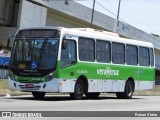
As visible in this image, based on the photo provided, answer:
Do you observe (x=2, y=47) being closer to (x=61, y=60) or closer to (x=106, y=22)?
(x=106, y=22)

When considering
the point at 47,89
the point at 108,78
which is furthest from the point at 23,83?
the point at 108,78

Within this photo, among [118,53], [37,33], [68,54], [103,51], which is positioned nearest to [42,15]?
[118,53]

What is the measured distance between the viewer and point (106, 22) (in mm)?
53969

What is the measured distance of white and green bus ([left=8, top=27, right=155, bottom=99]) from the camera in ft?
71.4

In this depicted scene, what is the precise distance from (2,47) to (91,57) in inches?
710

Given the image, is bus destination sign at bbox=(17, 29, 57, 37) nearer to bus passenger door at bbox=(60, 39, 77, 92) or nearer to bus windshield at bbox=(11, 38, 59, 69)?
bus windshield at bbox=(11, 38, 59, 69)

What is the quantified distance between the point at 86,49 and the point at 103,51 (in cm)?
167

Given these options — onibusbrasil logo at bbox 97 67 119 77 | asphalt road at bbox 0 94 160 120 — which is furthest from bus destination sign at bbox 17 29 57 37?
onibusbrasil logo at bbox 97 67 119 77

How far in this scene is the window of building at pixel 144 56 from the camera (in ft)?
95.1

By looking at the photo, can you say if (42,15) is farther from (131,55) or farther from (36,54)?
(36,54)

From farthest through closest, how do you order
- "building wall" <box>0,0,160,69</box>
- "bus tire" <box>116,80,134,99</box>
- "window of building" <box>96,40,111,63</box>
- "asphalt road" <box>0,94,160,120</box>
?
"building wall" <box>0,0,160,69</box> < "bus tire" <box>116,80,134,99</box> < "window of building" <box>96,40,111,63</box> < "asphalt road" <box>0,94,160,120</box>

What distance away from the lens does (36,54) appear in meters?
22.0

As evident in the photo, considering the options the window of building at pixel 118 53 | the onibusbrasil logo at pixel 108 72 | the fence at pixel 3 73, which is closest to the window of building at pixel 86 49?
the onibusbrasil logo at pixel 108 72

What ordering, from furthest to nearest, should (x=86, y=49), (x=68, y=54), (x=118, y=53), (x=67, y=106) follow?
(x=118, y=53)
(x=86, y=49)
(x=68, y=54)
(x=67, y=106)
